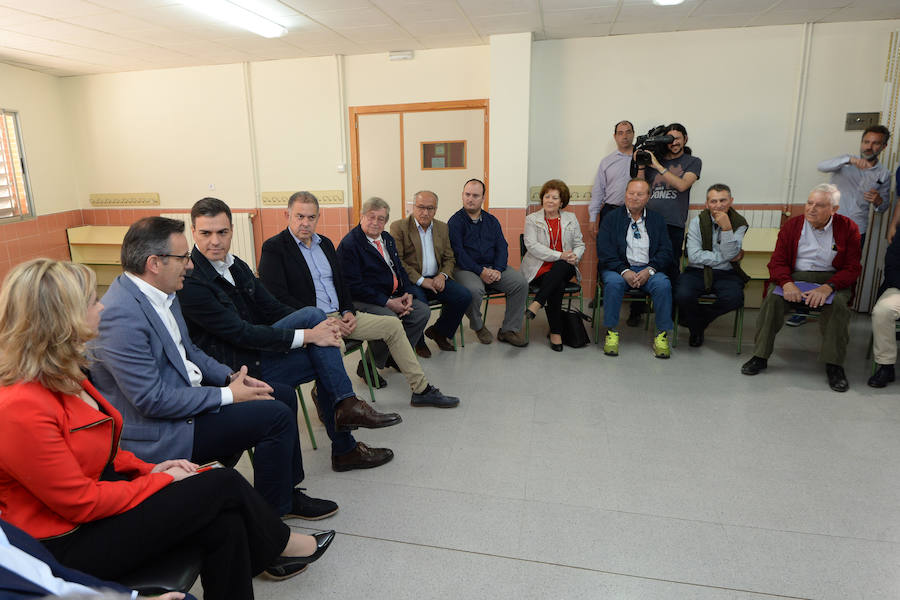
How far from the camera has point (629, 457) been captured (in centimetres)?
257

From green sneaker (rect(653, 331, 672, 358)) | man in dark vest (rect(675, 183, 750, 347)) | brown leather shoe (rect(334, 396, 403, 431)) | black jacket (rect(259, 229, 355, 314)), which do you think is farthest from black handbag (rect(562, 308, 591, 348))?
brown leather shoe (rect(334, 396, 403, 431))

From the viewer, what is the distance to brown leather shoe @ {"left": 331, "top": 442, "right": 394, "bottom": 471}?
8.06 ft

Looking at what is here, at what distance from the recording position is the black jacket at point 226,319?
84.7 inches

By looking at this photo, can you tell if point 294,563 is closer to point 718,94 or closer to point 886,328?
point 886,328

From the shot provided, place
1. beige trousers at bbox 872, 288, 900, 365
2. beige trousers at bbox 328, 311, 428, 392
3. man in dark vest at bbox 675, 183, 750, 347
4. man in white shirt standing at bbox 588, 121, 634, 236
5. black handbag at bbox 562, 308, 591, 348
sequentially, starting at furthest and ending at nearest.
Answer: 1. man in white shirt standing at bbox 588, 121, 634, 236
2. black handbag at bbox 562, 308, 591, 348
3. man in dark vest at bbox 675, 183, 750, 347
4. beige trousers at bbox 872, 288, 900, 365
5. beige trousers at bbox 328, 311, 428, 392

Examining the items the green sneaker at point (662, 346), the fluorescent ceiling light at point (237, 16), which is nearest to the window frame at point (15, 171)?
the fluorescent ceiling light at point (237, 16)

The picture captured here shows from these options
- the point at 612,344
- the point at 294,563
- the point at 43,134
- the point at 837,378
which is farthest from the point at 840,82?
the point at 43,134

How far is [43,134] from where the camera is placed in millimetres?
6309

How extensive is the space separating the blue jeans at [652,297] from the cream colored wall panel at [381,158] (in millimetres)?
2830

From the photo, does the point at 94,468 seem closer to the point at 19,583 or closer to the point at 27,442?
the point at 27,442

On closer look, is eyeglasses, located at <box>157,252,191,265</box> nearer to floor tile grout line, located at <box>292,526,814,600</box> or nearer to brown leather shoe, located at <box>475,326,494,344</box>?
floor tile grout line, located at <box>292,526,814,600</box>

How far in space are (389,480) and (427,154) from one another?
13.8ft

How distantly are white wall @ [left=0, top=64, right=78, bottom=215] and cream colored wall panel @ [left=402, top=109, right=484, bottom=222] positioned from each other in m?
4.30

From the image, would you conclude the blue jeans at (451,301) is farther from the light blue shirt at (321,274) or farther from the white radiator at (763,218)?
the white radiator at (763,218)
